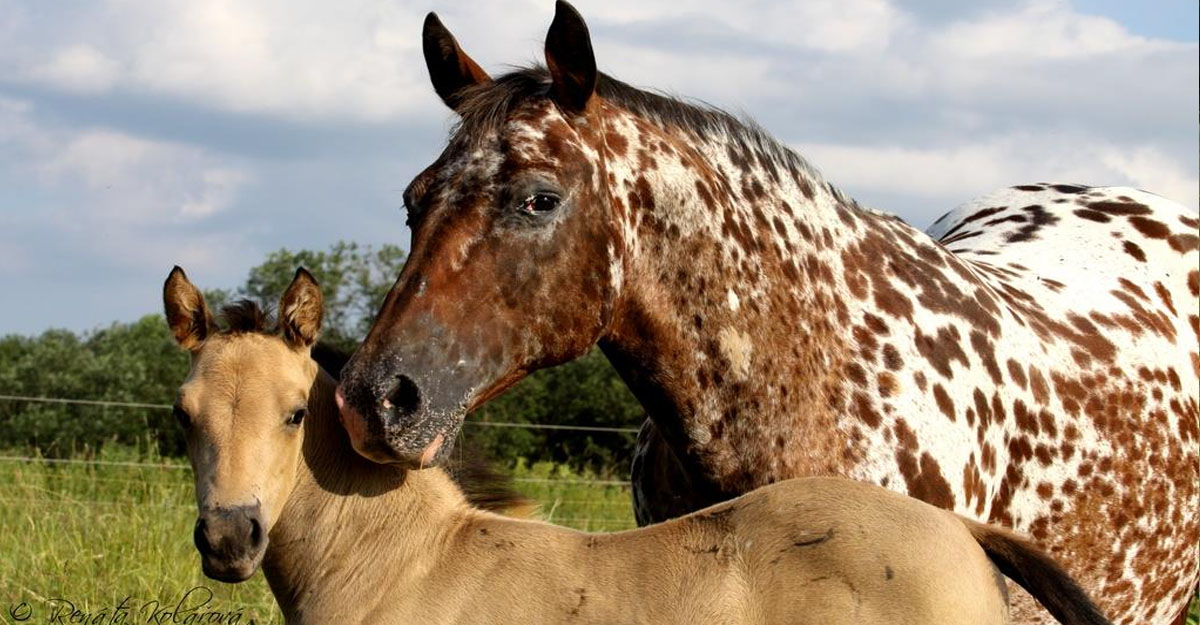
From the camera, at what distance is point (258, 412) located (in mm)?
3422

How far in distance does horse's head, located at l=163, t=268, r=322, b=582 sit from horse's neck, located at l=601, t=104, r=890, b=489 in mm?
869

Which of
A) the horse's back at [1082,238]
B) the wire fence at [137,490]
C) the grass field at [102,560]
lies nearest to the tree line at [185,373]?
the wire fence at [137,490]

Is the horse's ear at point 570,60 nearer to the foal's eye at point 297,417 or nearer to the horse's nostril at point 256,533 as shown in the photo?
the foal's eye at point 297,417

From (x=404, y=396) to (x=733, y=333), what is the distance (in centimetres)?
93

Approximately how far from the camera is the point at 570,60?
3564 mm

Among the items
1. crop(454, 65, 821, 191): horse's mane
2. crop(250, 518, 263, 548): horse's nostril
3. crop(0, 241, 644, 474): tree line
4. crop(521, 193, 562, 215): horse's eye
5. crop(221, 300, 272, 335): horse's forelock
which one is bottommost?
crop(0, 241, 644, 474): tree line

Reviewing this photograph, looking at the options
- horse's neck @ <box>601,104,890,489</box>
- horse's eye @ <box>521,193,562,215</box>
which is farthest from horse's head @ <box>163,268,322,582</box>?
horse's neck @ <box>601,104,890,489</box>

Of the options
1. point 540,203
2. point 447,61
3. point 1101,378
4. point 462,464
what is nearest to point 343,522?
point 462,464

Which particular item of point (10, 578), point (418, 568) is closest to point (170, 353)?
point (10, 578)

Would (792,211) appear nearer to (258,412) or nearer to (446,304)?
(446,304)

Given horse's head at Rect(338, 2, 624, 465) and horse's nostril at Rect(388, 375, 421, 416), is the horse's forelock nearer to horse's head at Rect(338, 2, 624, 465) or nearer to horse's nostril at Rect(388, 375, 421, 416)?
horse's head at Rect(338, 2, 624, 465)

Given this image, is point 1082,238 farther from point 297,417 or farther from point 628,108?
point 297,417

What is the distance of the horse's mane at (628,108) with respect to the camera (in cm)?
355

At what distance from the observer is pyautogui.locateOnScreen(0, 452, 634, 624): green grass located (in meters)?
6.08
